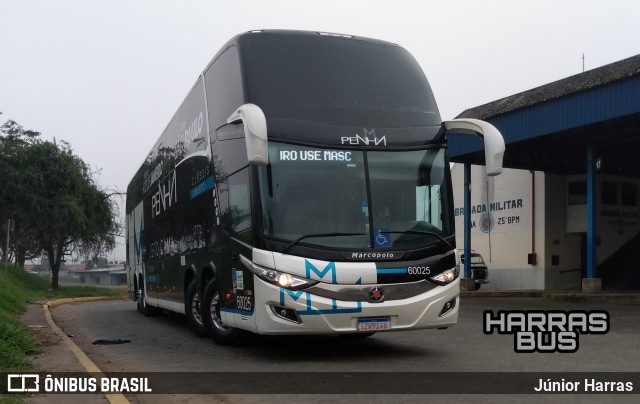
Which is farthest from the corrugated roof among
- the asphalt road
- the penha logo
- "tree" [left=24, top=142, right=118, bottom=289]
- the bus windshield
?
"tree" [left=24, top=142, right=118, bottom=289]

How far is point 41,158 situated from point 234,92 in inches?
1019

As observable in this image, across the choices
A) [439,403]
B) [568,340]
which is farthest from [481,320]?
[439,403]

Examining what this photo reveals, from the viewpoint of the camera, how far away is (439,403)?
6008 millimetres

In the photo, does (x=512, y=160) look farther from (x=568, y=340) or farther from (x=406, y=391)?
(x=406, y=391)

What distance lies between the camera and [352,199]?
8.47 metres

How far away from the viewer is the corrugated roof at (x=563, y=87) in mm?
18891

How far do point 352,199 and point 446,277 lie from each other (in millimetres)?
1523

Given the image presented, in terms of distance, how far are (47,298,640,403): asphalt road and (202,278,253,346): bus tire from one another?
0.14m

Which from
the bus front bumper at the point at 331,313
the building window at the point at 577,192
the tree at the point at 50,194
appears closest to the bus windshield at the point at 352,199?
the bus front bumper at the point at 331,313

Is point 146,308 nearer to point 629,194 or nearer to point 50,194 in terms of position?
point 50,194

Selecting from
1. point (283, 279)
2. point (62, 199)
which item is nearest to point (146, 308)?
point (283, 279)

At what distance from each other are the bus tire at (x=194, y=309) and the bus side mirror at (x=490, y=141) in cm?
513

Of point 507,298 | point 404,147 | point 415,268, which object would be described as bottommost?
point 507,298

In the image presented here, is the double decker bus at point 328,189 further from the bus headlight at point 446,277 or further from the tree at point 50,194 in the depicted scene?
the tree at point 50,194
